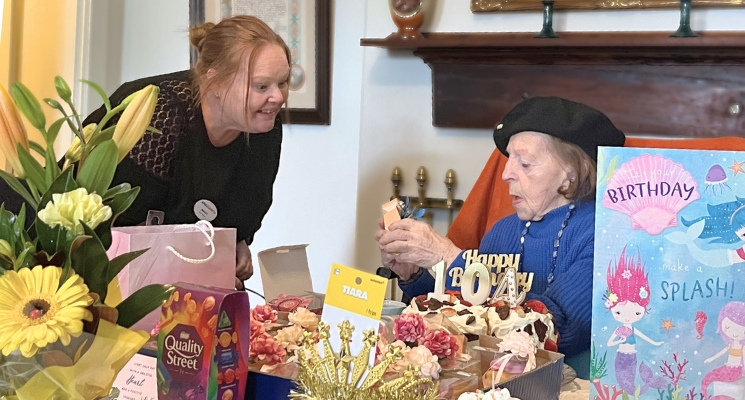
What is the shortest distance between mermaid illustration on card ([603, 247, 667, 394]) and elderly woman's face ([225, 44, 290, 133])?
1.22 m

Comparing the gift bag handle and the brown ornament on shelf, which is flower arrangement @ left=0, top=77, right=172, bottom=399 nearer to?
the gift bag handle

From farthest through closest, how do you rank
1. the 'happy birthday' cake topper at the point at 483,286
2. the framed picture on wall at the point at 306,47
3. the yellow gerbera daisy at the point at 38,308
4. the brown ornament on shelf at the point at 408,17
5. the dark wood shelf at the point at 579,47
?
the framed picture on wall at the point at 306,47 < the brown ornament on shelf at the point at 408,17 < the dark wood shelf at the point at 579,47 < the 'happy birthday' cake topper at the point at 483,286 < the yellow gerbera daisy at the point at 38,308

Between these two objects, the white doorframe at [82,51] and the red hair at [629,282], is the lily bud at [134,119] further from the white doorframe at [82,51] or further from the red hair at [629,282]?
the white doorframe at [82,51]

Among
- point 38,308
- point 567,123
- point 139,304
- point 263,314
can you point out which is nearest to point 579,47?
point 567,123

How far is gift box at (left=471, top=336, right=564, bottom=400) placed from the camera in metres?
0.97

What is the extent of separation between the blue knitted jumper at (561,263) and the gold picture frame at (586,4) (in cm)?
97

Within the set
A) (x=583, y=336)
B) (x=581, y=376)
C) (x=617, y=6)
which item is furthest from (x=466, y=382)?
(x=617, y=6)

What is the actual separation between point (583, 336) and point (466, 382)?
0.62 m

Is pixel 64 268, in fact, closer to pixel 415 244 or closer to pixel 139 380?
pixel 139 380

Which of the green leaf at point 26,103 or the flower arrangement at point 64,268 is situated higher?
the green leaf at point 26,103

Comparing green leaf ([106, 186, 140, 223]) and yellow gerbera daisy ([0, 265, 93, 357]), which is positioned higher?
green leaf ([106, 186, 140, 223])

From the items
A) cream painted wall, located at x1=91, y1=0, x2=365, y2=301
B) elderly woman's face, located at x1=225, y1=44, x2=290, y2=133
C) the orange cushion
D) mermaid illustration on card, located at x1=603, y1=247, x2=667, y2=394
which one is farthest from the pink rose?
cream painted wall, located at x1=91, y1=0, x2=365, y2=301

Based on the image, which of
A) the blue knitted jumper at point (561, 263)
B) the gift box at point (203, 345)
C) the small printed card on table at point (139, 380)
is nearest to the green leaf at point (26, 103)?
the gift box at point (203, 345)

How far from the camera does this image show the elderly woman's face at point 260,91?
6.42ft
